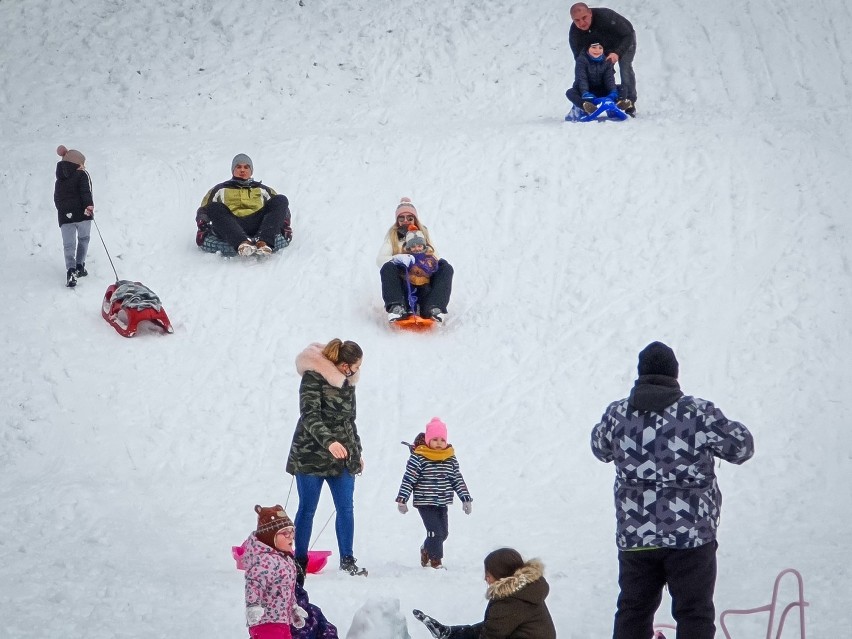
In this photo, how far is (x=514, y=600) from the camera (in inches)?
161

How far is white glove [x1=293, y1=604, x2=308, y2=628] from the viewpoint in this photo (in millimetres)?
4414

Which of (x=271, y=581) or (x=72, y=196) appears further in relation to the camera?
(x=72, y=196)

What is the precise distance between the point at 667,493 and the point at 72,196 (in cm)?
777

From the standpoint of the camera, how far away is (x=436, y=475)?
6188 mm

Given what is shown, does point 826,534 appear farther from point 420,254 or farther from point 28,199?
point 28,199

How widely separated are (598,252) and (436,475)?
4662 millimetres

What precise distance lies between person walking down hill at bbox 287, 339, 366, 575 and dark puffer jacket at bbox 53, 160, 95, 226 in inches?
205

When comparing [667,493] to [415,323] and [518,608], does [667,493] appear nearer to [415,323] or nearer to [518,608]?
[518,608]

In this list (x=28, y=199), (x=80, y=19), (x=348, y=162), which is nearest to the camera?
(x=28, y=199)

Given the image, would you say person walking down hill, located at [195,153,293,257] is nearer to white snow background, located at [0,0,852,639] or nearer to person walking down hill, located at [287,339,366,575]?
white snow background, located at [0,0,852,639]

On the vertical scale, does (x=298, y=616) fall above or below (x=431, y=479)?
below

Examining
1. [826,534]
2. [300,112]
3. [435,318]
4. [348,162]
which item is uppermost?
[300,112]

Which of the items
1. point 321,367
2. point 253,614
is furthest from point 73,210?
point 253,614

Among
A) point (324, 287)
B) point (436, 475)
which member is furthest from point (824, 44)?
point (436, 475)
